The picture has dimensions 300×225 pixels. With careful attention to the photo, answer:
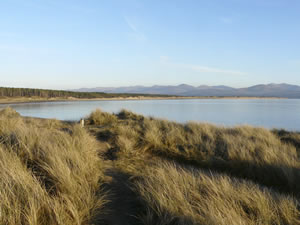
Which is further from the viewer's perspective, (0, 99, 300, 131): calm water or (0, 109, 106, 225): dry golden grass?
(0, 99, 300, 131): calm water

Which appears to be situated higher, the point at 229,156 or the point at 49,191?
the point at 49,191

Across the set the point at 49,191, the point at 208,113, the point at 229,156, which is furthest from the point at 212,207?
the point at 208,113

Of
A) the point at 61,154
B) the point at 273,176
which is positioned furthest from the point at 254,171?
the point at 61,154

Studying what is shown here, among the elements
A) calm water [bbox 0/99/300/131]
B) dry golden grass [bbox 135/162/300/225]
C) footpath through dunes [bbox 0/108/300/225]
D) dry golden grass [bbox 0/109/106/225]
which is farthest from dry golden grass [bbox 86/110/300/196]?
calm water [bbox 0/99/300/131]

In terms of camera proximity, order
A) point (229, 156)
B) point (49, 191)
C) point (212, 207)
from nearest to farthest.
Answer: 1. point (212, 207)
2. point (49, 191)
3. point (229, 156)

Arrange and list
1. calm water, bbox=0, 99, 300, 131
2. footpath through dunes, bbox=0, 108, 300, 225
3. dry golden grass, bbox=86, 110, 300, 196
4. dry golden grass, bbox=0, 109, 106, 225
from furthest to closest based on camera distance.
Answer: calm water, bbox=0, 99, 300, 131
dry golden grass, bbox=86, 110, 300, 196
footpath through dunes, bbox=0, 108, 300, 225
dry golden grass, bbox=0, 109, 106, 225

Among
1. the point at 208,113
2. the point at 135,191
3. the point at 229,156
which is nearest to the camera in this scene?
the point at 135,191

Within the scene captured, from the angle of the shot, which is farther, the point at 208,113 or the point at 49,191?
the point at 208,113

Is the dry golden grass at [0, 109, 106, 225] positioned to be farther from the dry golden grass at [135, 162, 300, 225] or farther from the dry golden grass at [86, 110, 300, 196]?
the dry golden grass at [86, 110, 300, 196]

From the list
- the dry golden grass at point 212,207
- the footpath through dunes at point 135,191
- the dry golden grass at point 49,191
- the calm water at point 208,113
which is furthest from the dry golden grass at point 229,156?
the calm water at point 208,113

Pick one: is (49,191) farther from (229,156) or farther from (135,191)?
(229,156)

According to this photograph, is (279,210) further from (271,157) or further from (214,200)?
(271,157)

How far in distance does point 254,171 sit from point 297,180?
2.34 feet

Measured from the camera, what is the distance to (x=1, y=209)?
1835 mm
